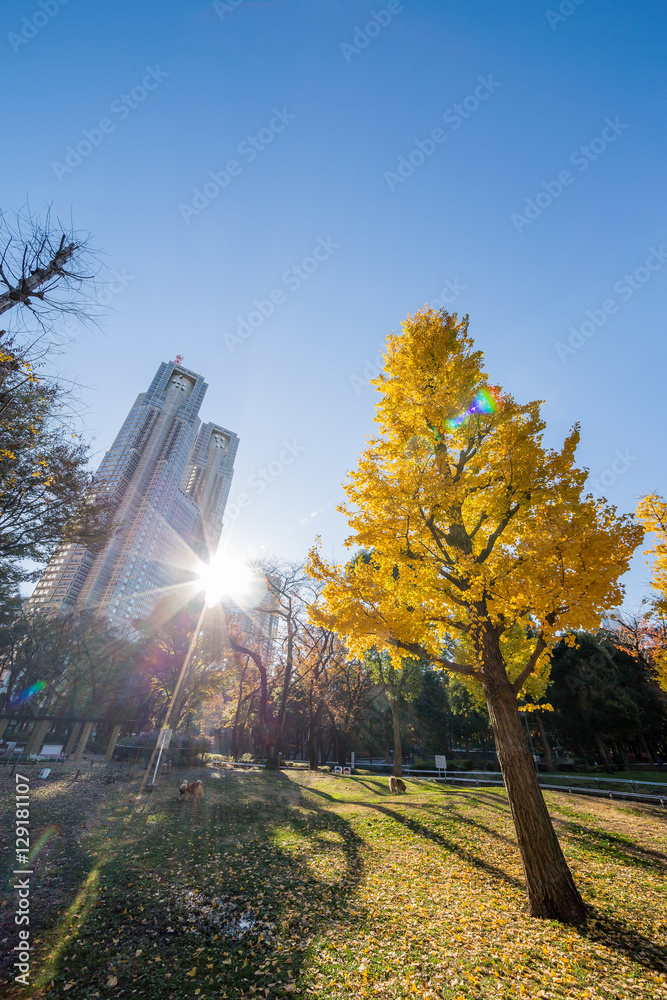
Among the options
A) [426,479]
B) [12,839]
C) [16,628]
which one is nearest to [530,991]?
[426,479]

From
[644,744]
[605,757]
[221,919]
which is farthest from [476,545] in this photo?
[644,744]

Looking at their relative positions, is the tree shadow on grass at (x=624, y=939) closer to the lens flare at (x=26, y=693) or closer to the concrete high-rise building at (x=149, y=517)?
the lens flare at (x=26, y=693)

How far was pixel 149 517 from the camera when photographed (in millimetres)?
98250

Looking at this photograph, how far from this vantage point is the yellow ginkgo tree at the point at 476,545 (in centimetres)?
554

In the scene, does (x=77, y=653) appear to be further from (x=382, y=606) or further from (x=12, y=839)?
(x=382, y=606)

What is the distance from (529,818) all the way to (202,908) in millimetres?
5003

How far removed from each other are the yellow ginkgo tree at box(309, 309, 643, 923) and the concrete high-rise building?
70.6 meters

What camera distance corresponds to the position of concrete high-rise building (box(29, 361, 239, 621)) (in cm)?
8262

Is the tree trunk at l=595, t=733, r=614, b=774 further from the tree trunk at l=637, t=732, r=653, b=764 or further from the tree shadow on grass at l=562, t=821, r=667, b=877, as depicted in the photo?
the tree shadow on grass at l=562, t=821, r=667, b=877

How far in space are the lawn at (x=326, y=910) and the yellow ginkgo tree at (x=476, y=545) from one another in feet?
3.73

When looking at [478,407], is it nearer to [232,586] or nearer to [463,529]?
[463,529]

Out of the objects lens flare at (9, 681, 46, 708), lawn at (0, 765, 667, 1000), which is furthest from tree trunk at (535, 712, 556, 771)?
lens flare at (9, 681, 46, 708)

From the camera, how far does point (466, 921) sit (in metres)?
5.16

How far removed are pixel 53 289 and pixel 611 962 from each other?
12456 mm
